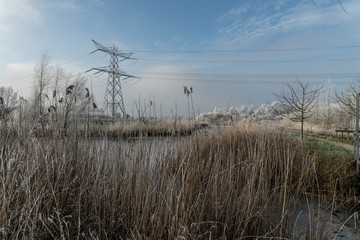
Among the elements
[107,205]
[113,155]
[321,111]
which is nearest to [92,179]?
[113,155]

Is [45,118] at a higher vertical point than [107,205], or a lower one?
higher

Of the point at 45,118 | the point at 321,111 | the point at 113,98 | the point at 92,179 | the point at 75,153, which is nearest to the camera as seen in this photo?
the point at 92,179

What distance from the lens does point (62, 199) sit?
1.86 metres

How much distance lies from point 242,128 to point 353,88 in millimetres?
12291

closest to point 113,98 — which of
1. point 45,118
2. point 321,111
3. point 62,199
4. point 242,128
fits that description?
point 242,128

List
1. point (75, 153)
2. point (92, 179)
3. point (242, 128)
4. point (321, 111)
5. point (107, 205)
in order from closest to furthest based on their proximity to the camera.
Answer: point (107, 205), point (92, 179), point (75, 153), point (242, 128), point (321, 111)

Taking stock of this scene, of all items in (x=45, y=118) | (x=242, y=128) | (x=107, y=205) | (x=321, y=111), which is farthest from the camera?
(x=321, y=111)

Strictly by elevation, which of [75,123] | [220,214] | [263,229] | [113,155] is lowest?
[263,229]

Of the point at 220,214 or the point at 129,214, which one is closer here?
the point at 220,214

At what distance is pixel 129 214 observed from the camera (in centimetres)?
178

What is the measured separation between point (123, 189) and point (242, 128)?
14.5 ft

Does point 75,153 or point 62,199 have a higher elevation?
point 75,153

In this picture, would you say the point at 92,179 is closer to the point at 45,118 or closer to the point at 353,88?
the point at 45,118

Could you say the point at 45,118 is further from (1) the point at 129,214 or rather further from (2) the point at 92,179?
(1) the point at 129,214
